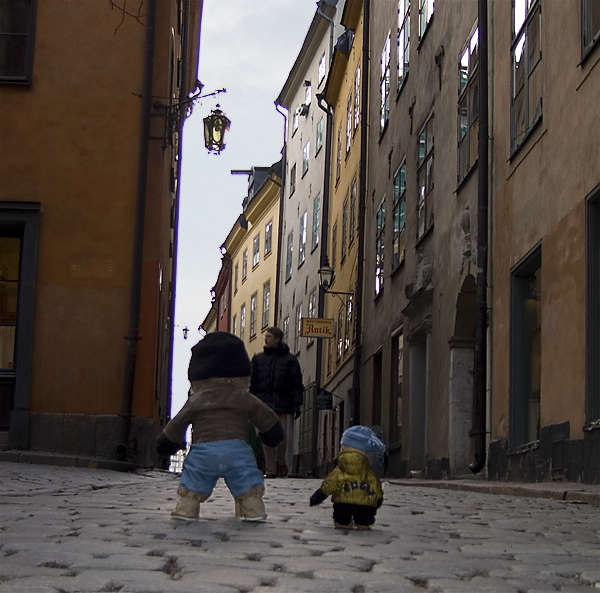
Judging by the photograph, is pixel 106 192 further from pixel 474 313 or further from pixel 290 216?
pixel 290 216

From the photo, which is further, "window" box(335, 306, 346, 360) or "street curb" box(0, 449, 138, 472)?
"window" box(335, 306, 346, 360)

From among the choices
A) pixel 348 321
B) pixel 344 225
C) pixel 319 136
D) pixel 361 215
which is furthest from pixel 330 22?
pixel 361 215

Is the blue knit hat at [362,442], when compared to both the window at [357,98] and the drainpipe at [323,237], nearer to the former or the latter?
the window at [357,98]

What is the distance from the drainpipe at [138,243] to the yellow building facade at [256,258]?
90.6ft

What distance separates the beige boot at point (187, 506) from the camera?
6.28 m

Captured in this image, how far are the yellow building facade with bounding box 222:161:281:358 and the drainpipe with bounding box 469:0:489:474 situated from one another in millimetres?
28324

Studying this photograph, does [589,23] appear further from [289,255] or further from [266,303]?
[266,303]

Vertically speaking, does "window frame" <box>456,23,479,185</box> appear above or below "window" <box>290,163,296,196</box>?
below

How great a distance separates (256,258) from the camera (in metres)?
48.2

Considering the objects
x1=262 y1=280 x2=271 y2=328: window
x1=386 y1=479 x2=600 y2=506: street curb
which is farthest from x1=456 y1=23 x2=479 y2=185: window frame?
x1=262 y1=280 x2=271 y2=328: window

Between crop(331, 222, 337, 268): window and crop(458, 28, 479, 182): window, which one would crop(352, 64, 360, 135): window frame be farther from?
crop(458, 28, 479, 182): window

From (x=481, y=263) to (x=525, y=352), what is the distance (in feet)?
5.22

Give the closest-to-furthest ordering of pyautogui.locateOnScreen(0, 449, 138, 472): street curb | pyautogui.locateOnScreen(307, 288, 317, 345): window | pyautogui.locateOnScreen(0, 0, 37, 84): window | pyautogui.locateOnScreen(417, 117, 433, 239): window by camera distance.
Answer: pyautogui.locateOnScreen(0, 449, 138, 472): street curb → pyautogui.locateOnScreen(0, 0, 37, 84): window → pyautogui.locateOnScreen(417, 117, 433, 239): window → pyautogui.locateOnScreen(307, 288, 317, 345): window

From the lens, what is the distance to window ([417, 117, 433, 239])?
19.3 metres
